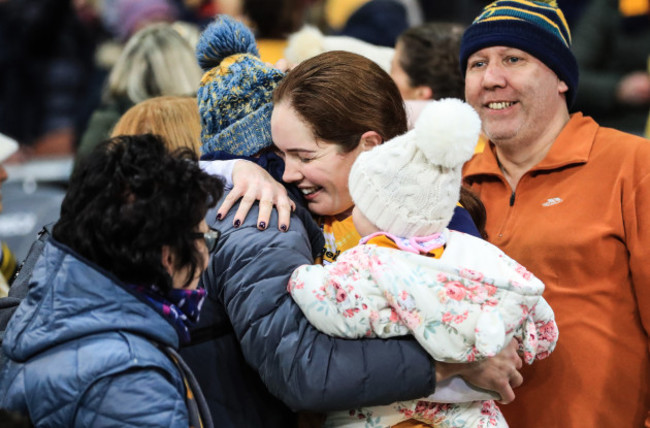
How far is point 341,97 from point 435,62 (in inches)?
63.6

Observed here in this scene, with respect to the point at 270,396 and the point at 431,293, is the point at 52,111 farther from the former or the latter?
the point at 431,293

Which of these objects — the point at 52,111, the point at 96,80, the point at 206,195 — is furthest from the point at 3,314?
the point at 52,111

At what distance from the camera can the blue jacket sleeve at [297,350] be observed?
198 cm

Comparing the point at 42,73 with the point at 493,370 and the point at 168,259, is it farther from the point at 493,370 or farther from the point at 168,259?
the point at 493,370

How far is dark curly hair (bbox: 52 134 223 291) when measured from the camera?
1.77 meters

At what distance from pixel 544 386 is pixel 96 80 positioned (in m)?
4.42

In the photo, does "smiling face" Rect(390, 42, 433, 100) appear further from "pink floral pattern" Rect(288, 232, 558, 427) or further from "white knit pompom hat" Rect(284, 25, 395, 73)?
"pink floral pattern" Rect(288, 232, 558, 427)

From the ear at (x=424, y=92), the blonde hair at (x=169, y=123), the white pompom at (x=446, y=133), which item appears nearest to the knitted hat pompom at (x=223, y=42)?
Answer: the blonde hair at (x=169, y=123)

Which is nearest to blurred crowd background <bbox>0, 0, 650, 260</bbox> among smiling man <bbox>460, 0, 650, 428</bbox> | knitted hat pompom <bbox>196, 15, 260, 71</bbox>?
knitted hat pompom <bbox>196, 15, 260, 71</bbox>

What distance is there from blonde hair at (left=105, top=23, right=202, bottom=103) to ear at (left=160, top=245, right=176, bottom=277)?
2429mm

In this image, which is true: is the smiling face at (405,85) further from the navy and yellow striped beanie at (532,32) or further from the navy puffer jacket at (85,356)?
the navy puffer jacket at (85,356)

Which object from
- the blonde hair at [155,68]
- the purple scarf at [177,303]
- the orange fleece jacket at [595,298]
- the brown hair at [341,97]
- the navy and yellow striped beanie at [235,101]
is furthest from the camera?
the blonde hair at [155,68]

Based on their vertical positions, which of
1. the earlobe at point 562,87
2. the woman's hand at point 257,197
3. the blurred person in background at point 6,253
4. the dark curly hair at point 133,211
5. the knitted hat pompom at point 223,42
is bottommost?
the blurred person in background at point 6,253

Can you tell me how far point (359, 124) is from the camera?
2.35 metres
